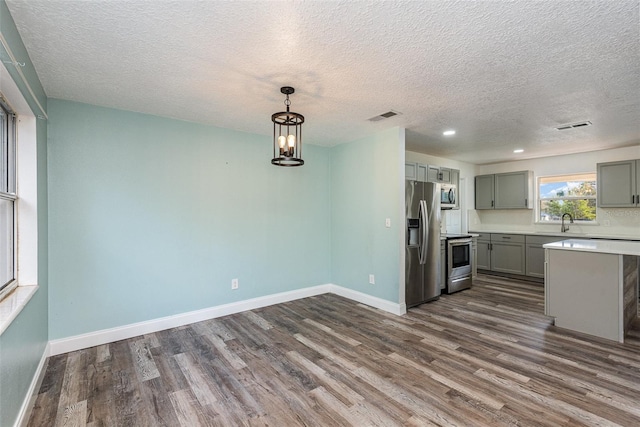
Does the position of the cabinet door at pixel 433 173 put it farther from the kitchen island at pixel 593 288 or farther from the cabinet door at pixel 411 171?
the kitchen island at pixel 593 288

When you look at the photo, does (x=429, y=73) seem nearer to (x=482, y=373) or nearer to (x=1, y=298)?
(x=482, y=373)

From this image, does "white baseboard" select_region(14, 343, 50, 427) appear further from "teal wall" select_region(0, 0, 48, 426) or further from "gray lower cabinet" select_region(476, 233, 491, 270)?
"gray lower cabinet" select_region(476, 233, 491, 270)

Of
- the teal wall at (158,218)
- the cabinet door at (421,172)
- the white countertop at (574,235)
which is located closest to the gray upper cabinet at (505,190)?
the white countertop at (574,235)

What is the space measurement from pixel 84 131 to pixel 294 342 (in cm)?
301

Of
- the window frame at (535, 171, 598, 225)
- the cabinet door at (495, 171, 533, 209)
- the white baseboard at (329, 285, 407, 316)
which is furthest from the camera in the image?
the cabinet door at (495, 171, 533, 209)

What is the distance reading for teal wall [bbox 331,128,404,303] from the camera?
3.94 m

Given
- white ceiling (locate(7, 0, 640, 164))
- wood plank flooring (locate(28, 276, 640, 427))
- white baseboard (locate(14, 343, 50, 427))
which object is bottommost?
wood plank flooring (locate(28, 276, 640, 427))

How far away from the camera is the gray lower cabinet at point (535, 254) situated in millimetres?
5434

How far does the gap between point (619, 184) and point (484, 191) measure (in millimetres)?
2125

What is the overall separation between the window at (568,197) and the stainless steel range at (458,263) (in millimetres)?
2096

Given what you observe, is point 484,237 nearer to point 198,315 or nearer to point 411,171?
point 411,171

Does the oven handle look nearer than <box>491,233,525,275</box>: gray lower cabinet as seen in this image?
Yes

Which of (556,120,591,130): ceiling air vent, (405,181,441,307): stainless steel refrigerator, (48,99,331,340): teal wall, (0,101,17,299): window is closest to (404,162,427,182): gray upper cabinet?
(405,181,441,307): stainless steel refrigerator

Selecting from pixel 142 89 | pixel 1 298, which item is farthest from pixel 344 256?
pixel 1 298
